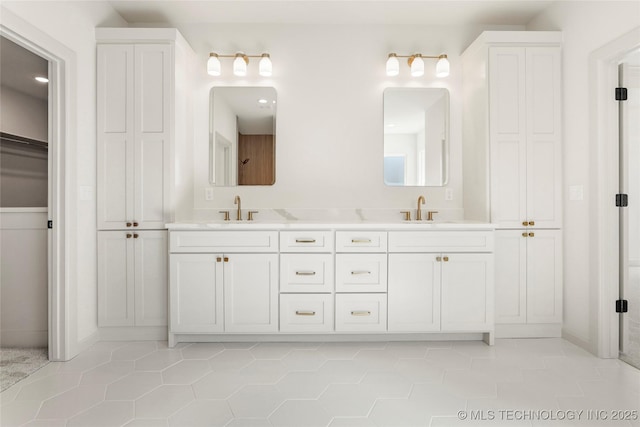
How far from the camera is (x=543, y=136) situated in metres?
2.78

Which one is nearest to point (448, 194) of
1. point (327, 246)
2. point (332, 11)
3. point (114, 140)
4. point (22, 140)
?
point (327, 246)

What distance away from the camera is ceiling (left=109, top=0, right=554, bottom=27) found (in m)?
2.89

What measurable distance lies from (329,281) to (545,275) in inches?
67.6

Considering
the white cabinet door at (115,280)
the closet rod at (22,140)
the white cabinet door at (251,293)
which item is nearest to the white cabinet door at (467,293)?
the white cabinet door at (251,293)

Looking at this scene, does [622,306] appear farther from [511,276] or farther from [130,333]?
[130,333]

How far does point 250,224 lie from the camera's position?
Result: 102 inches

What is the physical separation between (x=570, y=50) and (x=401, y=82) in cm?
129

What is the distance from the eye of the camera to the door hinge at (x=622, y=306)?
2453 mm

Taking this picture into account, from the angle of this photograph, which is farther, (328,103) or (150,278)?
(328,103)

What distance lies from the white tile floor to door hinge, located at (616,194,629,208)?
1055 millimetres

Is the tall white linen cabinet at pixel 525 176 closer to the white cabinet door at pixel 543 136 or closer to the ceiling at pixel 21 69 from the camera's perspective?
the white cabinet door at pixel 543 136

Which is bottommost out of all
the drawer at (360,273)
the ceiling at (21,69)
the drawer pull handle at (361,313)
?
the drawer pull handle at (361,313)

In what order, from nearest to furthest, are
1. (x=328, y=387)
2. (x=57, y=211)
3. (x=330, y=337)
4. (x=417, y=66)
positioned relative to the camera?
(x=328, y=387), (x=57, y=211), (x=330, y=337), (x=417, y=66)

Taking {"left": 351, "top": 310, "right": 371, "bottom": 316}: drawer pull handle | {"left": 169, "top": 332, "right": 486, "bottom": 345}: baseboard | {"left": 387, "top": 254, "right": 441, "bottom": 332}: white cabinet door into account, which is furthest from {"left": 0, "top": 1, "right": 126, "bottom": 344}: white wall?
{"left": 387, "top": 254, "right": 441, "bottom": 332}: white cabinet door
